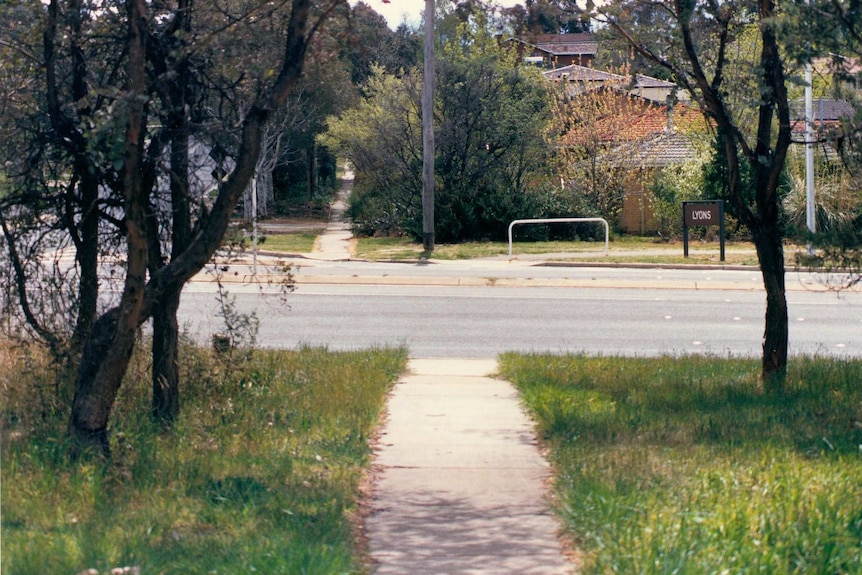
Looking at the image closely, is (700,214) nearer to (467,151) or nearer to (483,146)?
(483,146)

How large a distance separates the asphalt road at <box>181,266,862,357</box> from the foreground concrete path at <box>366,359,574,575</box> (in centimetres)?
357

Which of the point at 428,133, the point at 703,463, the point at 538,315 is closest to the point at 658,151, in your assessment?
the point at 428,133

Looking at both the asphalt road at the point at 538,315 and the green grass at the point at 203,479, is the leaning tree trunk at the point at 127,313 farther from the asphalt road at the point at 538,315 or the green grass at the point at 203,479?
the asphalt road at the point at 538,315

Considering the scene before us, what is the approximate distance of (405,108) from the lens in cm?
3031

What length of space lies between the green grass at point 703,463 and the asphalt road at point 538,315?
2.32m

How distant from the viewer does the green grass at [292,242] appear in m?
27.7

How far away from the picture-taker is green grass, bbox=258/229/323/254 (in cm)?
2769

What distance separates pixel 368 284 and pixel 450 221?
9.92 meters

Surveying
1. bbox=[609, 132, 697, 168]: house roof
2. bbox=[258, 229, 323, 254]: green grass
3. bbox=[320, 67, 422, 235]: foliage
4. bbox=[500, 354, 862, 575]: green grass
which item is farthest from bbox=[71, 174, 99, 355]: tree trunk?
bbox=[609, 132, 697, 168]: house roof

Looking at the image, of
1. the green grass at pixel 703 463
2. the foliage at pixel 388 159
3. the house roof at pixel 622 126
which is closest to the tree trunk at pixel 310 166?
the foliage at pixel 388 159

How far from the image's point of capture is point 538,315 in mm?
15898

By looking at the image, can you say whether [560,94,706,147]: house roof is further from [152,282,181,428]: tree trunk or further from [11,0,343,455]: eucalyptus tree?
[152,282,181,428]: tree trunk

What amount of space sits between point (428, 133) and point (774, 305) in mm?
17603

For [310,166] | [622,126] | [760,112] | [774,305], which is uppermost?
[622,126]
